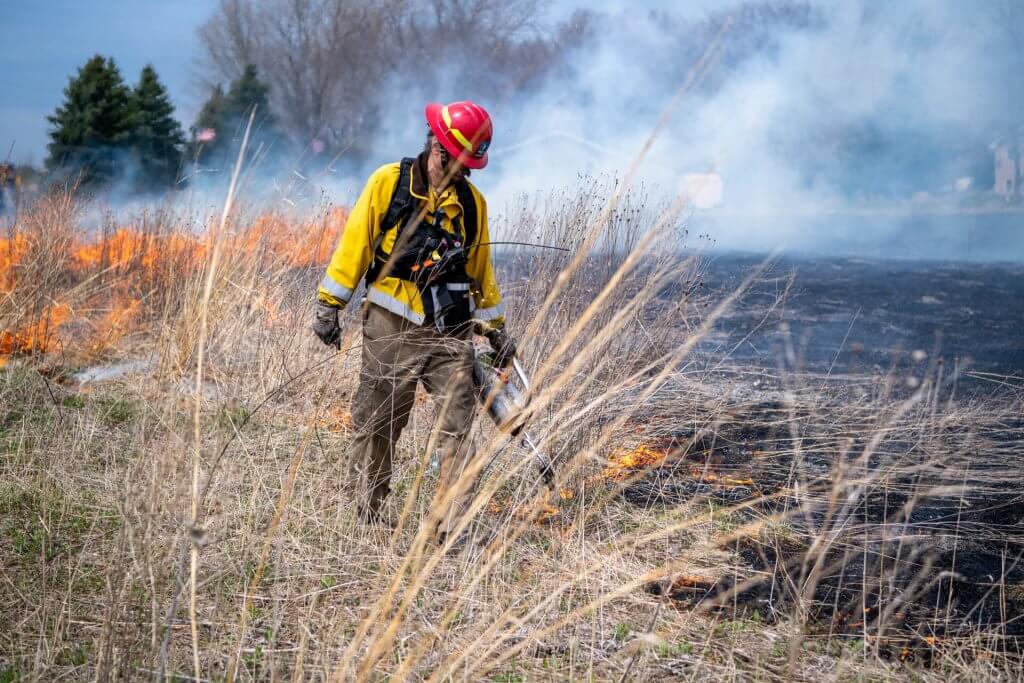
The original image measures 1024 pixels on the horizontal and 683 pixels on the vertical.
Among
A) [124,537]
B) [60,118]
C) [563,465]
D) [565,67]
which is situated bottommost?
[563,465]

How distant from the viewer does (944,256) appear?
19.8 m

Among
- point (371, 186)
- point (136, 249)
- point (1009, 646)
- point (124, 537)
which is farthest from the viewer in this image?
point (136, 249)

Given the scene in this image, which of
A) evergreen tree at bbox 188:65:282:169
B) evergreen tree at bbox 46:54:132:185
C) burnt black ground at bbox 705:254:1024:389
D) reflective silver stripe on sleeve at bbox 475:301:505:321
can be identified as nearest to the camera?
reflective silver stripe on sleeve at bbox 475:301:505:321

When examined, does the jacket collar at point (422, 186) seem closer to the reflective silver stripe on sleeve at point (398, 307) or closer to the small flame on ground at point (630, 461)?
the reflective silver stripe on sleeve at point (398, 307)

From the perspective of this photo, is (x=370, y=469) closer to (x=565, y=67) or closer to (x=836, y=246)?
(x=565, y=67)

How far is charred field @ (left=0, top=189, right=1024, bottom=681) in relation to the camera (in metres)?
2.60

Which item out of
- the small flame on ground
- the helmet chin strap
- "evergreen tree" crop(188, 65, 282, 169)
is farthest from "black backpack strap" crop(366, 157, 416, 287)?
"evergreen tree" crop(188, 65, 282, 169)

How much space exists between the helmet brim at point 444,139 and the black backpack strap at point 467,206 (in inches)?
4.3

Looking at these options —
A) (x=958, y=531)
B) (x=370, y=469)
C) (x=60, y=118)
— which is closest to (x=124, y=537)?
(x=370, y=469)

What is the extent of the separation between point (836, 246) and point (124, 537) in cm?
2380

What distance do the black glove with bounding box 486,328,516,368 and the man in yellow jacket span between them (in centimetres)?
21

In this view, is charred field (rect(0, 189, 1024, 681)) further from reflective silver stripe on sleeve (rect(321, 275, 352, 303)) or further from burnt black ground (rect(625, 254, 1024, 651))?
reflective silver stripe on sleeve (rect(321, 275, 352, 303))

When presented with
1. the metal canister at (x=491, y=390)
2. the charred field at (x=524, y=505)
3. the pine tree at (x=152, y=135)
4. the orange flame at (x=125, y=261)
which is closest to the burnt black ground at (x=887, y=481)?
the charred field at (x=524, y=505)

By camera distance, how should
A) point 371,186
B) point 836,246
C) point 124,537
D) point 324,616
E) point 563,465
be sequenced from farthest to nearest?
1. point 836,246
2. point 563,465
3. point 371,186
4. point 324,616
5. point 124,537
